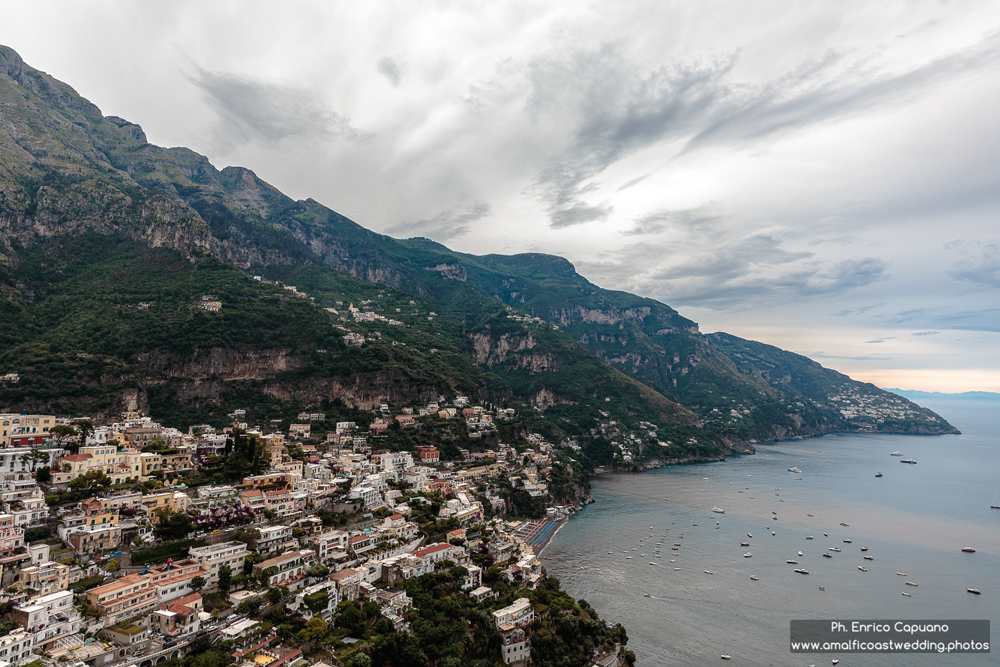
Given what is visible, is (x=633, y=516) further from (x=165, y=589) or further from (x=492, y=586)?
(x=165, y=589)

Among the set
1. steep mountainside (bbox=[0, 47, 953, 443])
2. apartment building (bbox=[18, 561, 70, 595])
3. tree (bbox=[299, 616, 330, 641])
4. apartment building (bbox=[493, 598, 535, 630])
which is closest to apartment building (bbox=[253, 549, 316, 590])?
tree (bbox=[299, 616, 330, 641])

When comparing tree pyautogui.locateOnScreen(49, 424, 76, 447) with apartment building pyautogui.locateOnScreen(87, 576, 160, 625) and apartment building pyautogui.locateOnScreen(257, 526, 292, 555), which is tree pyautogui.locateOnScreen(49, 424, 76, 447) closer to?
apartment building pyautogui.locateOnScreen(87, 576, 160, 625)

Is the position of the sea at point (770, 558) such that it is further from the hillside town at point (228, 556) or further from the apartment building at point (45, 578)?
the apartment building at point (45, 578)

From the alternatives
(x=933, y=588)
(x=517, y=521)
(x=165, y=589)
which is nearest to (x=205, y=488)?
(x=165, y=589)

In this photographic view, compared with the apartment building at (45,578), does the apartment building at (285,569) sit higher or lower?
lower

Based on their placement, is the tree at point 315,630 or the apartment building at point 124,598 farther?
the tree at point 315,630

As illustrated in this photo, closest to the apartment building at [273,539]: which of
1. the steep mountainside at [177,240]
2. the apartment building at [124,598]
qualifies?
the apartment building at [124,598]
